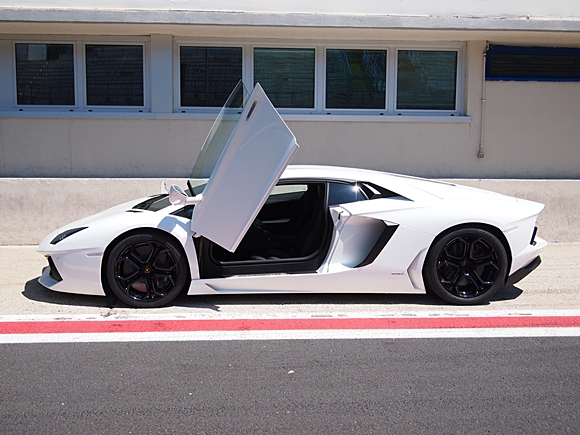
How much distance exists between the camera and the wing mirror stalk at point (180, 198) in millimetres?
5340

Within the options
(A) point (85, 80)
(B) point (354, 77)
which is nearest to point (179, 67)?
(A) point (85, 80)

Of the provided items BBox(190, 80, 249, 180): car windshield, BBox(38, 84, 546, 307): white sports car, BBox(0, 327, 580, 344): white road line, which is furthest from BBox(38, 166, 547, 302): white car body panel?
BBox(0, 327, 580, 344): white road line

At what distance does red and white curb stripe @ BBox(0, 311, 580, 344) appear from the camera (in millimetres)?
4848

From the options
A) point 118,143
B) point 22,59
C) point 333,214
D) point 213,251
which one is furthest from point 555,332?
point 22,59

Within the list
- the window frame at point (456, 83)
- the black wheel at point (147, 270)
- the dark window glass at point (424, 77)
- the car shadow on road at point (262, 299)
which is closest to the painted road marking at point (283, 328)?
the black wheel at point (147, 270)

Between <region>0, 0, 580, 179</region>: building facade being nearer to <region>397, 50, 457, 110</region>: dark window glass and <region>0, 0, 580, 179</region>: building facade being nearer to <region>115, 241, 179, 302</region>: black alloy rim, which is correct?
<region>397, 50, 457, 110</region>: dark window glass

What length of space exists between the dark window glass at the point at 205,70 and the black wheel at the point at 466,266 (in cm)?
489

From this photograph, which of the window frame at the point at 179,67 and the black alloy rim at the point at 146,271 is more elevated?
the window frame at the point at 179,67

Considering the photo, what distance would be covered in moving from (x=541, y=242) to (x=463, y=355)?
6.57 feet

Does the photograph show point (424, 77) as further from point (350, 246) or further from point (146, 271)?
point (146, 271)

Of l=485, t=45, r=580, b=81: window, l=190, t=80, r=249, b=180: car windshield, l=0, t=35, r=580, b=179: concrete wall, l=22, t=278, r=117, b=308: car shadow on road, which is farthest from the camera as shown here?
l=485, t=45, r=580, b=81: window

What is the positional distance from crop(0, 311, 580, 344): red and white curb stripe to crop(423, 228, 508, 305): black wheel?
278mm

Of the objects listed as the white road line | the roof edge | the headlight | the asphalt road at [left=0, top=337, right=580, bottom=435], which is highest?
the roof edge

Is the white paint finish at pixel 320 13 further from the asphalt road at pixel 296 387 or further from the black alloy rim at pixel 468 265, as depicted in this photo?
the asphalt road at pixel 296 387
